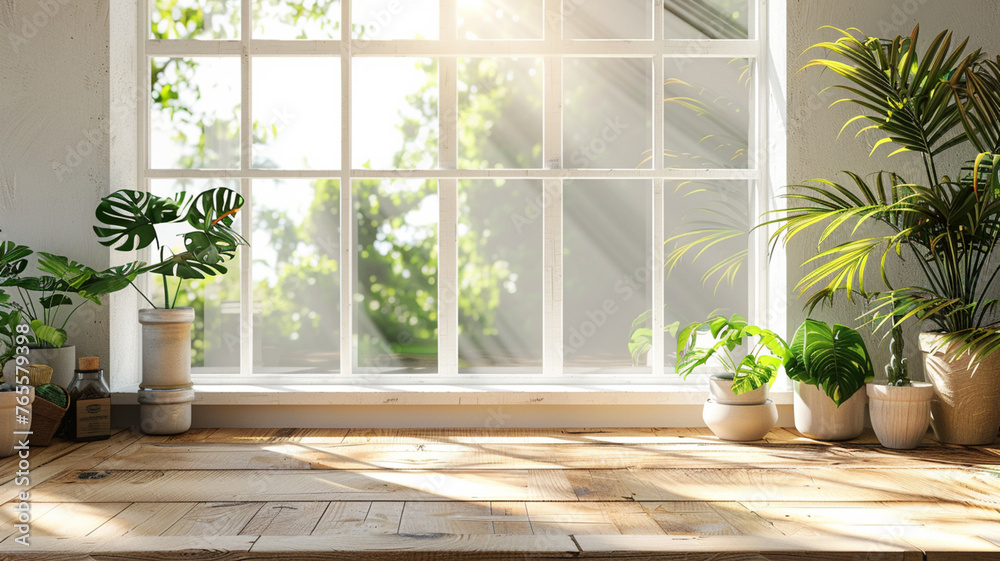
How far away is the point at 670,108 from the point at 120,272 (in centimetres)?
214

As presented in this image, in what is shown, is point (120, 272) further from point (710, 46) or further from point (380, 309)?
point (710, 46)

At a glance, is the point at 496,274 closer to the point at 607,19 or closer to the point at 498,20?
the point at 498,20

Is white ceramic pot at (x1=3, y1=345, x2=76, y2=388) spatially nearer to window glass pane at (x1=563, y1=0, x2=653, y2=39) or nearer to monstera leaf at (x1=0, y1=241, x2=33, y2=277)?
monstera leaf at (x1=0, y1=241, x2=33, y2=277)

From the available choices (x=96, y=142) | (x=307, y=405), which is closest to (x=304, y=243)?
(x=307, y=405)

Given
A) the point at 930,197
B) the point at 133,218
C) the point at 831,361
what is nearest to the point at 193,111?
the point at 133,218

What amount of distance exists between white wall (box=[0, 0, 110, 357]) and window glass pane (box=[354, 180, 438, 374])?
0.95 m

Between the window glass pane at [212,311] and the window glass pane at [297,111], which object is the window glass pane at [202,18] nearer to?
the window glass pane at [297,111]

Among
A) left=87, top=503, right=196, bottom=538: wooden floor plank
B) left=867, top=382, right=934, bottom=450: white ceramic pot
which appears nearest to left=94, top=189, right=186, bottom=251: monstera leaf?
left=87, top=503, right=196, bottom=538: wooden floor plank

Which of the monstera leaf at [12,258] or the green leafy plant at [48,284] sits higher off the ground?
the monstera leaf at [12,258]

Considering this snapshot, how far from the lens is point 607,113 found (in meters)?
2.81

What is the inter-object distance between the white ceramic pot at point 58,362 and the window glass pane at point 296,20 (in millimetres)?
1417

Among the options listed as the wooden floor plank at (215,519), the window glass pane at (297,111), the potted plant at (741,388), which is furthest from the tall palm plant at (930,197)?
the window glass pane at (297,111)

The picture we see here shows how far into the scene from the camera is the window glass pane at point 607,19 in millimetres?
2801

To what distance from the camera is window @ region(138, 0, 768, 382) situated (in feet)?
9.09
